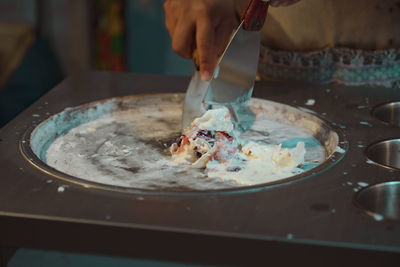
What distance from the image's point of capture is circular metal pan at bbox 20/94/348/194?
0.90 m

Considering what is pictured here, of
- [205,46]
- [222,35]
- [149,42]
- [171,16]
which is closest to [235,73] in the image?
[205,46]

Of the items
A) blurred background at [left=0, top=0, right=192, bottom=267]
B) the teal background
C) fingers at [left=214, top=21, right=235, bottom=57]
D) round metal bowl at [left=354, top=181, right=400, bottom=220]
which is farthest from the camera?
the teal background

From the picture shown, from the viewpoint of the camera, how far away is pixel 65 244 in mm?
756

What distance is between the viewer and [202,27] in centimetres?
126

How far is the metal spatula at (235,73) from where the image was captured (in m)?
1.10

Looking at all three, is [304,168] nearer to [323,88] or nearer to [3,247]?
[323,88]

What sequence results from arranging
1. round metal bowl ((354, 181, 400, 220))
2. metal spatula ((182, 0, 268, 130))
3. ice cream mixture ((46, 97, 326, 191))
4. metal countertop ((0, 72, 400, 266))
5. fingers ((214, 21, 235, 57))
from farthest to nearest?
1. fingers ((214, 21, 235, 57))
2. metal spatula ((182, 0, 268, 130))
3. ice cream mixture ((46, 97, 326, 191))
4. round metal bowl ((354, 181, 400, 220))
5. metal countertop ((0, 72, 400, 266))

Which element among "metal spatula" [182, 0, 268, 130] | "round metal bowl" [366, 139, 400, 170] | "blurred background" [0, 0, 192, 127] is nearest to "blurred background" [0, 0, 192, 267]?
"blurred background" [0, 0, 192, 127]

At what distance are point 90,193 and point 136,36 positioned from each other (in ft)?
8.20

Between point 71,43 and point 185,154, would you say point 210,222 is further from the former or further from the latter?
point 71,43

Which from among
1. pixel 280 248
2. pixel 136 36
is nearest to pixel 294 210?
pixel 280 248

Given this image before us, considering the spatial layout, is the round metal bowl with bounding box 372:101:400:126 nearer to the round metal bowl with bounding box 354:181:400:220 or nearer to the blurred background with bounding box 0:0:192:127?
the round metal bowl with bounding box 354:181:400:220

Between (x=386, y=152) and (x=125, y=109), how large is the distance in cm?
68

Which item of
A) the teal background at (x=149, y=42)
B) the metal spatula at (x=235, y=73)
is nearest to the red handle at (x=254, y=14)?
the metal spatula at (x=235, y=73)
